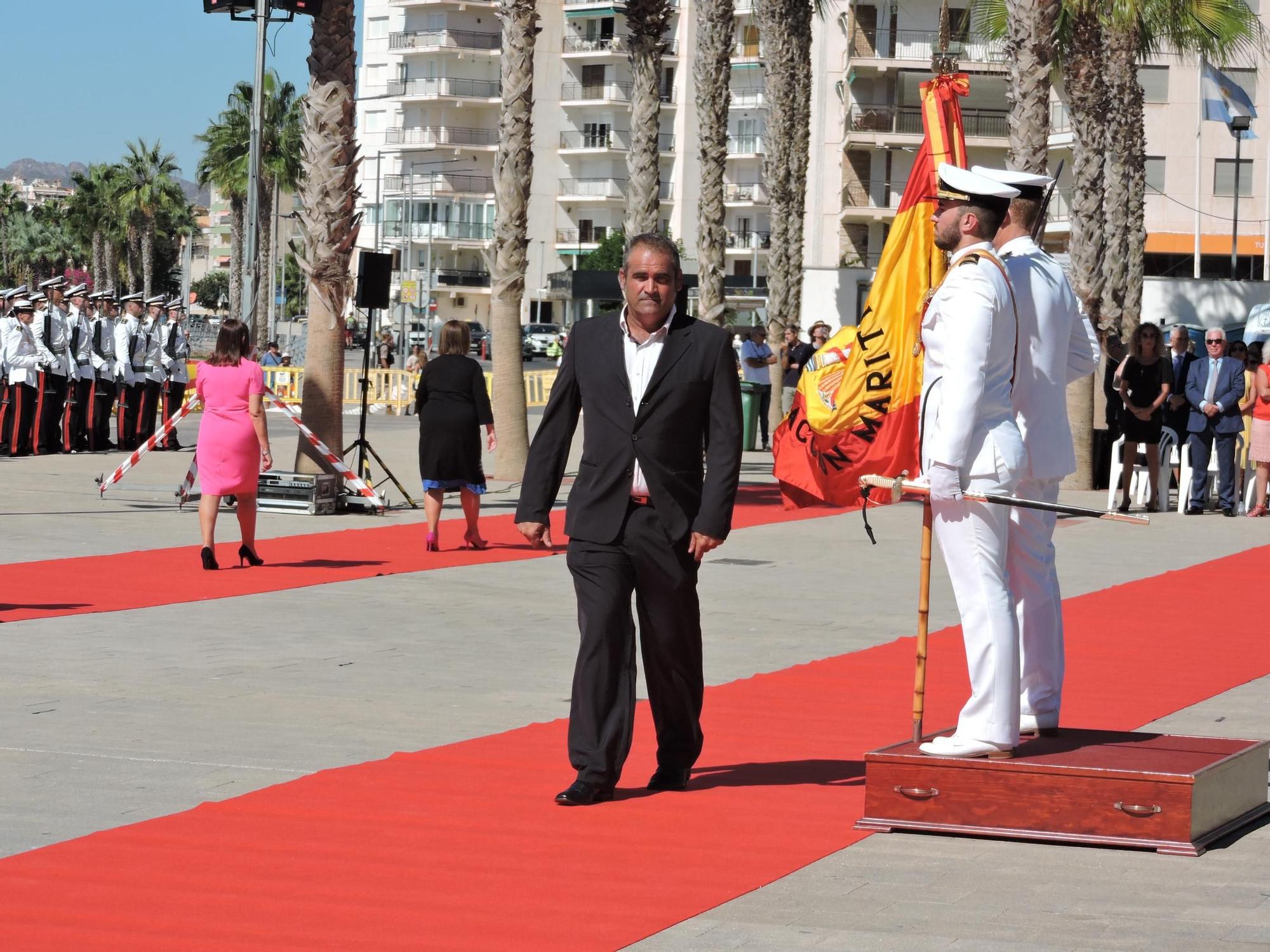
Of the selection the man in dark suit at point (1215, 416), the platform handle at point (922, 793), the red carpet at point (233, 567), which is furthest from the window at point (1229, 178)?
the platform handle at point (922, 793)

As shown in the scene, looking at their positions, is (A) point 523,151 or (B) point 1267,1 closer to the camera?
(A) point 523,151

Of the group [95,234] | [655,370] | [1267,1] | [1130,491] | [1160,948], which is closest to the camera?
[1160,948]

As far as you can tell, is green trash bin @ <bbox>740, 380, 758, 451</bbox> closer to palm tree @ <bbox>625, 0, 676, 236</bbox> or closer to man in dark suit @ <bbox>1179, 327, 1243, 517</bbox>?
palm tree @ <bbox>625, 0, 676, 236</bbox>

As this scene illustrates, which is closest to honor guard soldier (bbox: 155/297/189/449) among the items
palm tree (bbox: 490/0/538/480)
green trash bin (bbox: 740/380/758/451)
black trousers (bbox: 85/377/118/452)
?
black trousers (bbox: 85/377/118/452)

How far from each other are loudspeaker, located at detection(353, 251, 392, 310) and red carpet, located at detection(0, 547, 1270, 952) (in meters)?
12.8

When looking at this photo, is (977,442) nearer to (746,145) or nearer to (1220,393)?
(1220,393)

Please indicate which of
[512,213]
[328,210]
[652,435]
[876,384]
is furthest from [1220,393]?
[652,435]

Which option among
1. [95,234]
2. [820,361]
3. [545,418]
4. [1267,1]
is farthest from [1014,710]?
[95,234]

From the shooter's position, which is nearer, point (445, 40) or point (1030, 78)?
point (1030, 78)

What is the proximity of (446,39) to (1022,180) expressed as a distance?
342 feet

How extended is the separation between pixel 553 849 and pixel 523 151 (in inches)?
687

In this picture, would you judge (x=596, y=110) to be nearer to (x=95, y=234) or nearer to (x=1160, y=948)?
(x=95, y=234)

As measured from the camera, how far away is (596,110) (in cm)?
10681

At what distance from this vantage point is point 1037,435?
22.1ft
